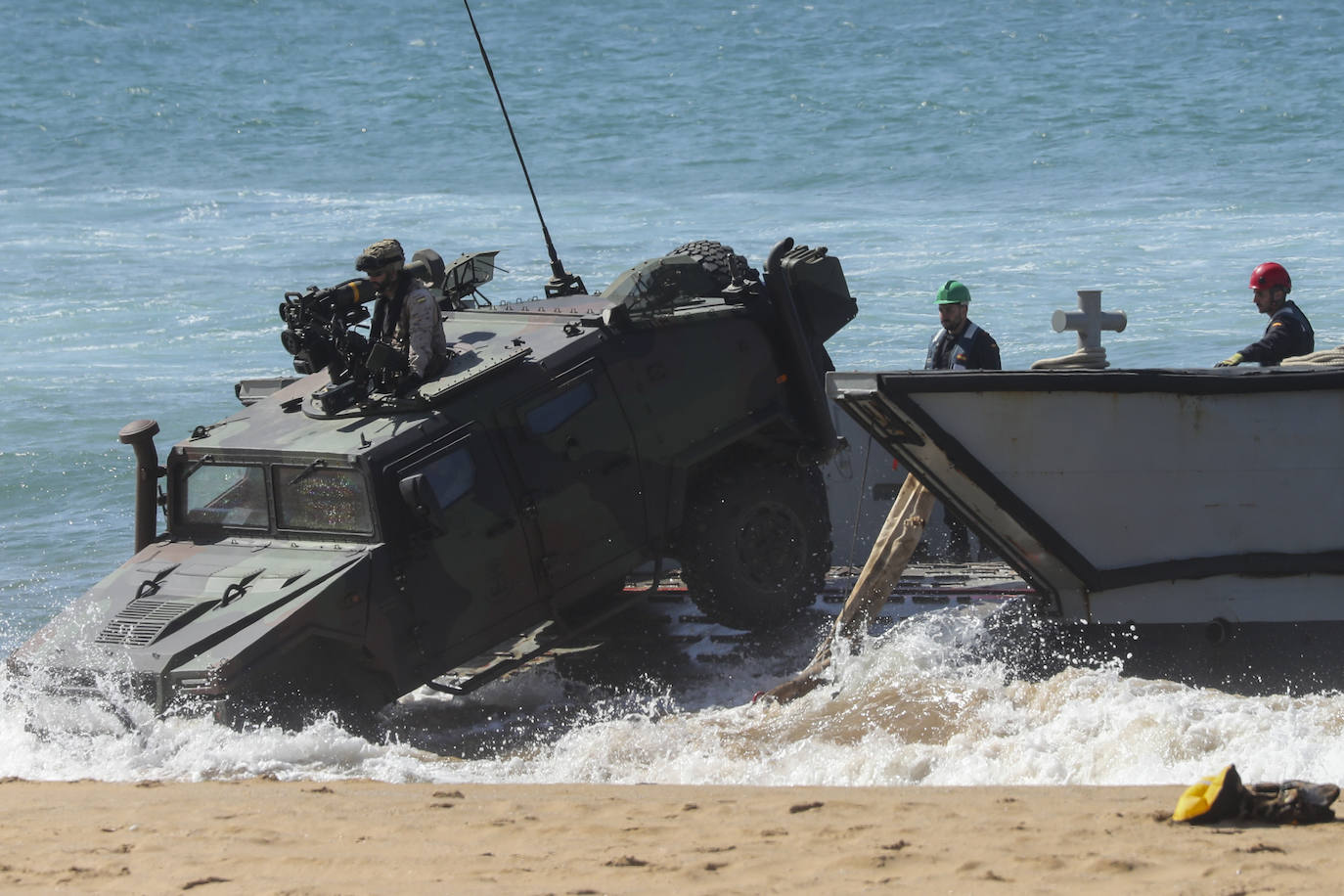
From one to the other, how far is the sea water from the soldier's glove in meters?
1.59

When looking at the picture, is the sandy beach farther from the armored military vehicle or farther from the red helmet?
the red helmet

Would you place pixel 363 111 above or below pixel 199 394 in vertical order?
above

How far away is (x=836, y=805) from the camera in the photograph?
20.2ft

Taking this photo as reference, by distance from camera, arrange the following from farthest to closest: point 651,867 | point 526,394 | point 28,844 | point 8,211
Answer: point 8,211, point 526,394, point 28,844, point 651,867

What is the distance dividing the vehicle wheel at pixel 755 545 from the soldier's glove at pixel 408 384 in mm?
1642

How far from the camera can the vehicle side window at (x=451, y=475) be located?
8.00 meters

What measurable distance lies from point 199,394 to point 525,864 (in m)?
15.7

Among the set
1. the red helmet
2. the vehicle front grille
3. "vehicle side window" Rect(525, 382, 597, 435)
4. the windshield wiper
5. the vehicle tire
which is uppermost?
the vehicle tire

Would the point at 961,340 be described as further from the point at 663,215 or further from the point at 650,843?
the point at 663,215

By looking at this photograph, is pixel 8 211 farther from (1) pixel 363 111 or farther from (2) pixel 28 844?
(2) pixel 28 844

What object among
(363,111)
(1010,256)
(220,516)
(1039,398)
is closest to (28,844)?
(220,516)

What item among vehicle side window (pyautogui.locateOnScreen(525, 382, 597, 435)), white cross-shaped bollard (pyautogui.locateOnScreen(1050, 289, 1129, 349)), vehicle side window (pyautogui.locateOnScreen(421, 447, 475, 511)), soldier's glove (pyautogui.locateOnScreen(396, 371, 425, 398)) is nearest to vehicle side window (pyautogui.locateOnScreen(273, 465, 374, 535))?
vehicle side window (pyautogui.locateOnScreen(421, 447, 475, 511))

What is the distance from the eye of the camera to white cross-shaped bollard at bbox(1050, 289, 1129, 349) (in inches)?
318

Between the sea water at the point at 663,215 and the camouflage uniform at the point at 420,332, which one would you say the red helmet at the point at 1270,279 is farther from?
the camouflage uniform at the point at 420,332
